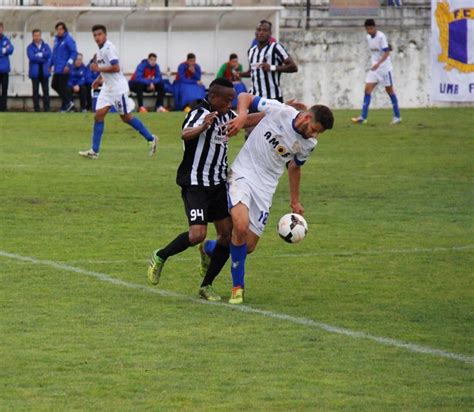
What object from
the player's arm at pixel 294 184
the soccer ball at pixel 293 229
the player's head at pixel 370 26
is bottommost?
the soccer ball at pixel 293 229

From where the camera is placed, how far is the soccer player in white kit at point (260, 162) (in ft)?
35.1

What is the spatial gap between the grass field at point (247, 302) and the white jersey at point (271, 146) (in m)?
0.98

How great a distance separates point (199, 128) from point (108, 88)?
1269 centimetres

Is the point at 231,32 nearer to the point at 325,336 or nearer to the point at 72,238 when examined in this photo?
the point at 72,238

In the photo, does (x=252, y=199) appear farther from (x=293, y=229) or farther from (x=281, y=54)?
(x=281, y=54)

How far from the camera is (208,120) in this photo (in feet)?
34.6

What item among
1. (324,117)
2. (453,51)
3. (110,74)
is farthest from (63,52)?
(324,117)

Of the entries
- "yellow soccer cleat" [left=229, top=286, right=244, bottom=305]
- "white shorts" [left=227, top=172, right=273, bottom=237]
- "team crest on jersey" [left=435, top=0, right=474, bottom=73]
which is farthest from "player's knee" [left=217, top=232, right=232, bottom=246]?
"team crest on jersey" [left=435, top=0, right=474, bottom=73]

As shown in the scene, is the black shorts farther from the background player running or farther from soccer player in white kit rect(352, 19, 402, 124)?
soccer player in white kit rect(352, 19, 402, 124)

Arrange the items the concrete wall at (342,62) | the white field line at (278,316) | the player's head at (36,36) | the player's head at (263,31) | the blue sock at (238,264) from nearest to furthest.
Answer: the white field line at (278,316), the blue sock at (238,264), the player's head at (263,31), the player's head at (36,36), the concrete wall at (342,62)

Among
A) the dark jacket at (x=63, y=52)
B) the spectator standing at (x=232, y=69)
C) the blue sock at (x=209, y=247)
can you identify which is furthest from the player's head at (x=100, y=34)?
the blue sock at (x=209, y=247)

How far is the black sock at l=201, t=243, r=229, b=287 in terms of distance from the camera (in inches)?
431

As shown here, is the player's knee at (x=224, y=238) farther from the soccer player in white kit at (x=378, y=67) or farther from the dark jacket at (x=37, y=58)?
the dark jacket at (x=37, y=58)

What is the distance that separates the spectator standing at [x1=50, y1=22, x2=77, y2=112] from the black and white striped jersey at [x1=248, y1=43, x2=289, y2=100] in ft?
40.5
